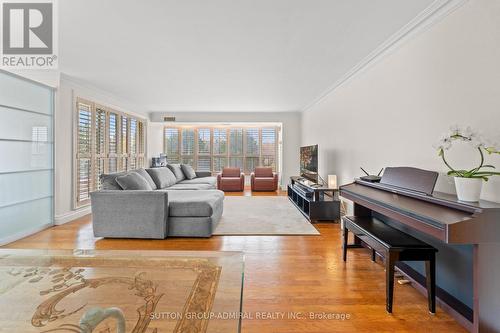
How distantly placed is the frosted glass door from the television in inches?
183

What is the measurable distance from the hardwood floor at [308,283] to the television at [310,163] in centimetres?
154

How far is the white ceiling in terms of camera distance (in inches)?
88.4

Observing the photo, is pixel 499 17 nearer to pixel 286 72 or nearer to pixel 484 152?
pixel 484 152

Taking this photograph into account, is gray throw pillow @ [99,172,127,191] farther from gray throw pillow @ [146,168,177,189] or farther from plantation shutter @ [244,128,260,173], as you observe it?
plantation shutter @ [244,128,260,173]

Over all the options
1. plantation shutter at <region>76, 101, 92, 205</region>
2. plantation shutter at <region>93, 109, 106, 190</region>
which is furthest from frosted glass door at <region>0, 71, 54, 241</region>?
plantation shutter at <region>93, 109, 106, 190</region>

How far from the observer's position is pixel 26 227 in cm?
359

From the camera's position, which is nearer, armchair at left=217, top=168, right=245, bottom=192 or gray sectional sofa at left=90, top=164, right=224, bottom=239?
gray sectional sofa at left=90, top=164, right=224, bottom=239

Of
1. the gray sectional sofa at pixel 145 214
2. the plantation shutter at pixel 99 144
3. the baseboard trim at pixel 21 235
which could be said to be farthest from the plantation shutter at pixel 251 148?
the baseboard trim at pixel 21 235

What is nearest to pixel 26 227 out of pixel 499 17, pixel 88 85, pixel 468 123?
pixel 88 85

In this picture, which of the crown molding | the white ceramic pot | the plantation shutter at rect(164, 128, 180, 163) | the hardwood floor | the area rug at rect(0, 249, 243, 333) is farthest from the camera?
the plantation shutter at rect(164, 128, 180, 163)

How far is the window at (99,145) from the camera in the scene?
15.1 feet

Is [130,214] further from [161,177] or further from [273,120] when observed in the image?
[273,120]

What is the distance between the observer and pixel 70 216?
4309 millimetres

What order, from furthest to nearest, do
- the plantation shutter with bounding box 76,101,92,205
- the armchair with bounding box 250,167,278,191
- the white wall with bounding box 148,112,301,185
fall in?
the white wall with bounding box 148,112,301,185 < the armchair with bounding box 250,167,278,191 < the plantation shutter with bounding box 76,101,92,205
